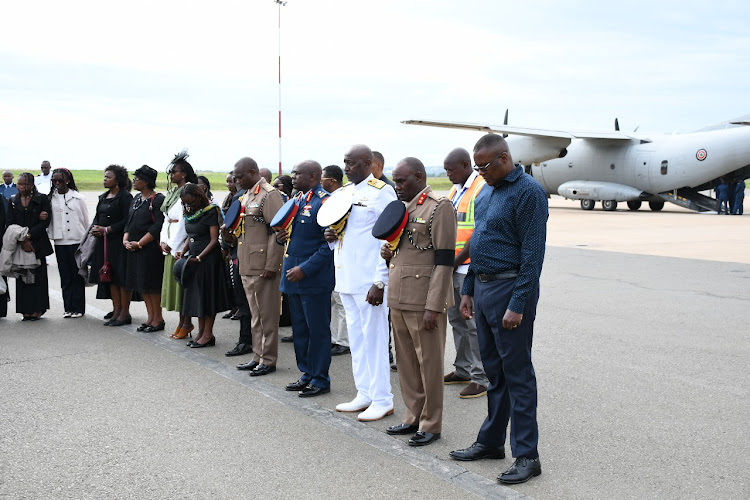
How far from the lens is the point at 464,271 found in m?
5.81

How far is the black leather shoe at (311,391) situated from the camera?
18.3 feet

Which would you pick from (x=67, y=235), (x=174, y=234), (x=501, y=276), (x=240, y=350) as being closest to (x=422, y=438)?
(x=501, y=276)

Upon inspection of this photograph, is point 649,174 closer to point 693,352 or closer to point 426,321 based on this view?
point 693,352

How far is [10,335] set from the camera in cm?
786

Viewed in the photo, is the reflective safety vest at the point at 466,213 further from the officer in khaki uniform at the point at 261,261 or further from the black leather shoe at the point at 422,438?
the black leather shoe at the point at 422,438

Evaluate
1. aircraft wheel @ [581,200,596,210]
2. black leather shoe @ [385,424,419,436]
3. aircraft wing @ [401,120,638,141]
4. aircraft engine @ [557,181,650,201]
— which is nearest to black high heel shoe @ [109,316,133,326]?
black leather shoe @ [385,424,419,436]

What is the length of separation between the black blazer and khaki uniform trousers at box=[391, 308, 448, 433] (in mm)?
6033

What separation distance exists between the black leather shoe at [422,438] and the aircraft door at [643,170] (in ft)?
90.0

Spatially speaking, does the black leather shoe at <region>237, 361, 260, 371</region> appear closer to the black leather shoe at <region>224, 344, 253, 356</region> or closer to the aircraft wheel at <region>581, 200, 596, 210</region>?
the black leather shoe at <region>224, 344, 253, 356</region>

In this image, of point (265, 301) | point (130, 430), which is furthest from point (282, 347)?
point (130, 430)

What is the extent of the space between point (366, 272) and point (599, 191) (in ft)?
91.6

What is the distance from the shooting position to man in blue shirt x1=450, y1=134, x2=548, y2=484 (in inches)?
151

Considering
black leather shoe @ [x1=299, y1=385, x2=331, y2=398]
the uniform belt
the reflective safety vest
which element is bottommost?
black leather shoe @ [x1=299, y1=385, x2=331, y2=398]

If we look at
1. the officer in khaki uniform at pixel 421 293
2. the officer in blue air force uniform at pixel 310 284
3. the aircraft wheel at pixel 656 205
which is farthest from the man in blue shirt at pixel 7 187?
the aircraft wheel at pixel 656 205
